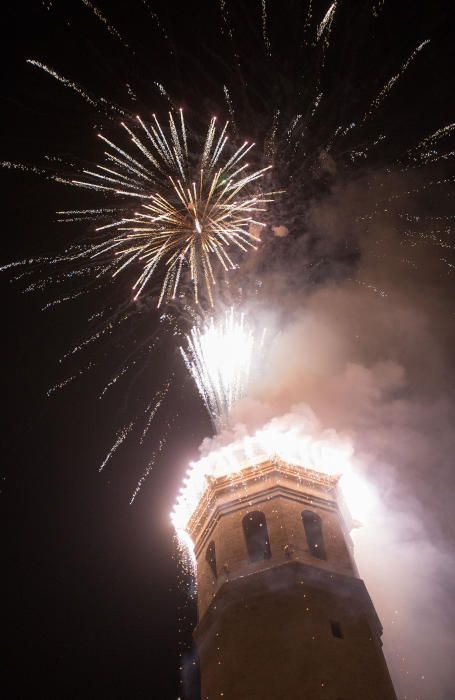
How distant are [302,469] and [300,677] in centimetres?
723

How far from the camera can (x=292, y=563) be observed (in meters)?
17.9

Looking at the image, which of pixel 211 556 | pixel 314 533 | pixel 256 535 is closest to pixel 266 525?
pixel 256 535

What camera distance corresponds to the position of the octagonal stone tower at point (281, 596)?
16016 mm

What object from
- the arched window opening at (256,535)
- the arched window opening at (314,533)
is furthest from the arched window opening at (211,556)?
the arched window opening at (314,533)

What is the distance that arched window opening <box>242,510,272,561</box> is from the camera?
2034 cm

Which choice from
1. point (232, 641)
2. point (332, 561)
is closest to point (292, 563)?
point (332, 561)

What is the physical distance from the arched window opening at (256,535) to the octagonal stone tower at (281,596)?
1.4 inches

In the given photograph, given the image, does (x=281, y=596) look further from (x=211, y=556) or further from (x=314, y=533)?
(x=211, y=556)

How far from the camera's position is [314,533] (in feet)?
65.9

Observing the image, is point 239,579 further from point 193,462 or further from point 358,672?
point 193,462

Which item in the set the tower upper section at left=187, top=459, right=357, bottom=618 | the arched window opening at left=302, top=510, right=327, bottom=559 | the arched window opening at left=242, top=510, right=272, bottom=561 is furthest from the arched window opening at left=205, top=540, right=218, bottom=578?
the arched window opening at left=302, top=510, right=327, bottom=559

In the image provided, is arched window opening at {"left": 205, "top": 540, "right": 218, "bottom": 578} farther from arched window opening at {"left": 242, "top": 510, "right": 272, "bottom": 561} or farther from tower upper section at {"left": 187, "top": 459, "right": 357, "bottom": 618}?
arched window opening at {"left": 242, "top": 510, "right": 272, "bottom": 561}

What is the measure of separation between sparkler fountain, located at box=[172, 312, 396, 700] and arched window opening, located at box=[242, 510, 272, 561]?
0.12 feet

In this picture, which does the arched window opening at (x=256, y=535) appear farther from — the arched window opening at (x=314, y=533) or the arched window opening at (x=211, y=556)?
the arched window opening at (x=314, y=533)
